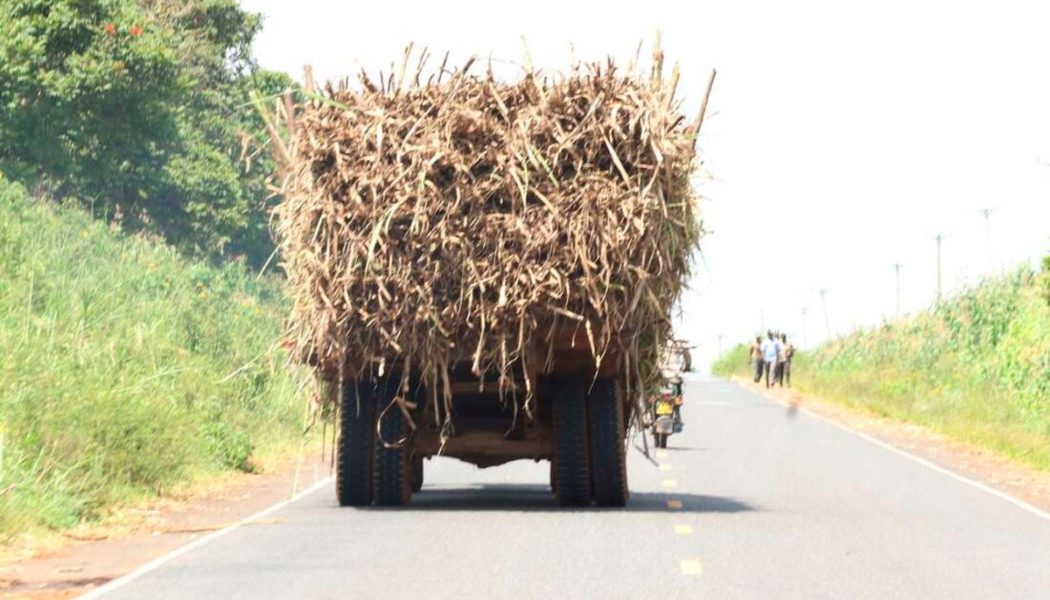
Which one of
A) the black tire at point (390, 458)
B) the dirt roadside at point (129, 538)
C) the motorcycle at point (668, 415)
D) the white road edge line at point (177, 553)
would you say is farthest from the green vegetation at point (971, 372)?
the white road edge line at point (177, 553)

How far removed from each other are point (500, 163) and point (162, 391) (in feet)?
25.0

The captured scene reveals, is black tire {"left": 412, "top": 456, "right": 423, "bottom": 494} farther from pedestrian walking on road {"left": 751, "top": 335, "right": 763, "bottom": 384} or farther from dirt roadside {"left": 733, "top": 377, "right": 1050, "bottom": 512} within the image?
pedestrian walking on road {"left": 751, "top": 335, "right": 763, "bottom": 384}

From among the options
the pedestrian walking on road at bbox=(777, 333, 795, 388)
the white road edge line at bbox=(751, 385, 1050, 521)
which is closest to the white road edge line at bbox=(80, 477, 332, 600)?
the white road edge line at bbox=(751, 385, 1050, 521)

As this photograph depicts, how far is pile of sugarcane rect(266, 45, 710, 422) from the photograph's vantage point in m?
15.1

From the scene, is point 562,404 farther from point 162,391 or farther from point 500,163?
point 162,391

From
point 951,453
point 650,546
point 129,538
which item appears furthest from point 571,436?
point 951,453

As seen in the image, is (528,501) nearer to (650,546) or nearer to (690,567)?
(650,546)

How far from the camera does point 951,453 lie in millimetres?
28766

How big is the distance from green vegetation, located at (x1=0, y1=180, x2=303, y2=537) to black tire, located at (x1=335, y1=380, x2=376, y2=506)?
73 cm

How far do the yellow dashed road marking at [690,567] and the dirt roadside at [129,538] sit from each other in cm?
361

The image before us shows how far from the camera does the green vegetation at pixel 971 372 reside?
112 ft

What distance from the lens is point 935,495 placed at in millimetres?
19484

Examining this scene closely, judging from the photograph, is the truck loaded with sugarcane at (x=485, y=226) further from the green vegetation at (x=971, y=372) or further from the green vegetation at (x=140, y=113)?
the green vegetation at (x=140, y=113)

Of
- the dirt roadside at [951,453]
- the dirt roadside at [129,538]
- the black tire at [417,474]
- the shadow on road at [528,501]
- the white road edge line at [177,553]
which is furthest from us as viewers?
the dirt roadside at [951,453]
